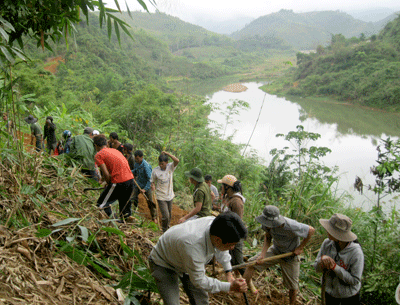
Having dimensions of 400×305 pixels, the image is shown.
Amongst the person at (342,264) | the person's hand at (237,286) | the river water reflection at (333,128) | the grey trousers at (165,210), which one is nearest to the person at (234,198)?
the person at (342,264)

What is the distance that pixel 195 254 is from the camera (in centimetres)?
187

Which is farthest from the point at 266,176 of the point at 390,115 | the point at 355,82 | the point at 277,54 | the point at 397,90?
the point at 277,54

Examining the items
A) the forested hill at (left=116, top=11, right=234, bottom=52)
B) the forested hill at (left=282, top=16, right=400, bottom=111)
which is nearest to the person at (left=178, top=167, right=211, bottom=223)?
the forested hill at (left=282, top=16, right=400, bottom=111)

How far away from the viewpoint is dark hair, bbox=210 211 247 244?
178cm

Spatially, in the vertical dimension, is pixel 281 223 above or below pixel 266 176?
above

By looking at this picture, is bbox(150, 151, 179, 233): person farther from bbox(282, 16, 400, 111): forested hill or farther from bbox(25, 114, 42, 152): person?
bbox(282, 16, 400, 111): forested hill

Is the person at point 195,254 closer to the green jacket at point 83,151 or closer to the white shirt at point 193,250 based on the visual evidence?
the white shirt at point 193,250

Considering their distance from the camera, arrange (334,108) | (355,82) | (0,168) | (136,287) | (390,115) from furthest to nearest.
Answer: (355,82)
(334,108)
(390,115)
(0,168)
(136,287)

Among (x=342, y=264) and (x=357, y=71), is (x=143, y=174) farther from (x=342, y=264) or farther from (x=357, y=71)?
(x=357, y=71)

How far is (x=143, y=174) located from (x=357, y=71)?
3697cm

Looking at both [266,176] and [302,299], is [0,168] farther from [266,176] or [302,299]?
[266,176]

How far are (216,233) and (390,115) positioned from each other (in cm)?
2924

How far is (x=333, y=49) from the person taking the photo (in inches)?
1734

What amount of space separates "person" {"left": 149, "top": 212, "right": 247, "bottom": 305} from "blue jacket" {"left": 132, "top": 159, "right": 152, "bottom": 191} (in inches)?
106
